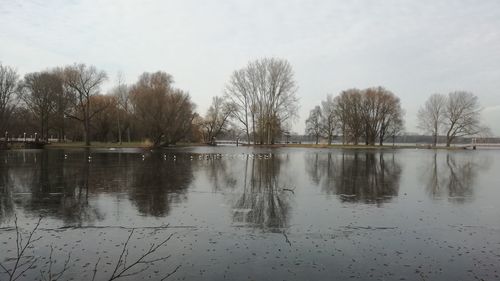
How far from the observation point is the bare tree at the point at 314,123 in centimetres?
9988

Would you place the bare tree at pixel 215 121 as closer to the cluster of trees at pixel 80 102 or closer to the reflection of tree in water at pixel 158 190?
the cluster of trees at pixel 80 102

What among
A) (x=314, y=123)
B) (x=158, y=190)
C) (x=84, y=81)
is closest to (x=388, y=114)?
(x=314, y=123)

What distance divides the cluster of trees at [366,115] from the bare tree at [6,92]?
61918mm

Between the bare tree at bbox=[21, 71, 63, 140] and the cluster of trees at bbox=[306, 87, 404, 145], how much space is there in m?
55.9

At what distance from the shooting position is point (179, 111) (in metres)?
65.7

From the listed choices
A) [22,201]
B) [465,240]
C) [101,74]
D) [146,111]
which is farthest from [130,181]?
[101,74]

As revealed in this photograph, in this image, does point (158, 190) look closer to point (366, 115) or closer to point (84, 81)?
point (84, 81)

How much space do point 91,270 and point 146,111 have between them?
57.9m

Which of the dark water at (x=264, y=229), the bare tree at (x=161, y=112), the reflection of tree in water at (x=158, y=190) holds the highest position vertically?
the bare tree at (x=161, y=112)

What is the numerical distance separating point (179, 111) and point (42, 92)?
2273 centimetres

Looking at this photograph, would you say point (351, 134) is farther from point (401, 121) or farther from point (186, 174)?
point (186, 174)

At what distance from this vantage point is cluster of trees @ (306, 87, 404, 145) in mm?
86000

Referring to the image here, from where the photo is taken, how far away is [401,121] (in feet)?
295

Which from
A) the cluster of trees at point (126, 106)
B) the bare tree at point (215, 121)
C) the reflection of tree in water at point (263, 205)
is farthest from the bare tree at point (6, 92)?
the reflection of tree in water at point (263, 205)
